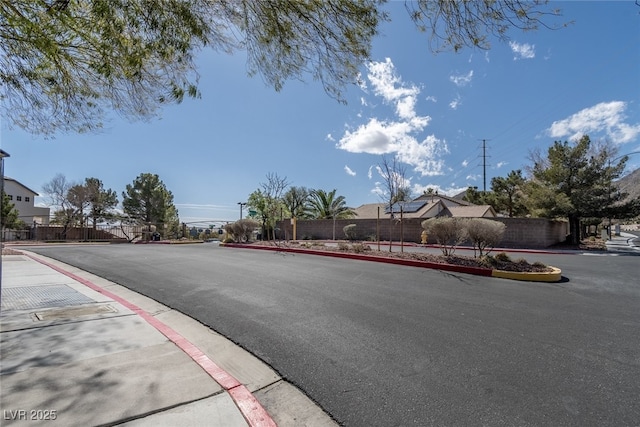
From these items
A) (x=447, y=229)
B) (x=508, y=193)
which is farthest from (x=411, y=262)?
(x=508, y=193)

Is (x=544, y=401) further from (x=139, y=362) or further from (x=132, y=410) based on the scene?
(x=139, y=362)

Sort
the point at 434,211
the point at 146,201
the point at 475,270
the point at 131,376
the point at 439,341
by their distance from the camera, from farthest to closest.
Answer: the point at 146,201 → the point at 434,211 → the point at 475,270 → the point at 439,341 → the point at 131,376

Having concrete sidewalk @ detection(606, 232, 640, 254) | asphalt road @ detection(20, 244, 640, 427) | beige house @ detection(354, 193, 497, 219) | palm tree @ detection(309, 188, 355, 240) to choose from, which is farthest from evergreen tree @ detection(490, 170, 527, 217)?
asphalt road @ detection(20, 244, 640, 427)

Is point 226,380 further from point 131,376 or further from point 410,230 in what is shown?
point 410,230

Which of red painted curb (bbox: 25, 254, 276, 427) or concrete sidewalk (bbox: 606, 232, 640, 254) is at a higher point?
concrete sidewalk (bbox: 606, 232, 640, 254)

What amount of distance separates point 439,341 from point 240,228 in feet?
69.5

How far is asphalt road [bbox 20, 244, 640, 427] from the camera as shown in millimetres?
3029

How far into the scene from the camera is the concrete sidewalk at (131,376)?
2.81 meters

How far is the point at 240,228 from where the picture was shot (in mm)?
24391

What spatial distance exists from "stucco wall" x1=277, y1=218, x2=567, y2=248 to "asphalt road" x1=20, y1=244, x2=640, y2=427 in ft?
28.8

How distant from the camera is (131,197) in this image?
42562 mm

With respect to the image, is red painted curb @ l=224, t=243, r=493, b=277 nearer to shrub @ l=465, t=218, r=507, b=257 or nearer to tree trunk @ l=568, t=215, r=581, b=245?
shrub @ l=465, t=218, r=507, b=257

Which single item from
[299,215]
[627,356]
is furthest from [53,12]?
[299,215]

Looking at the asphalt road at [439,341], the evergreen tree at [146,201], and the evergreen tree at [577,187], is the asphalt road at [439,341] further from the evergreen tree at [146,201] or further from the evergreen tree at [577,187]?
the evergreen tree at [146,201]
